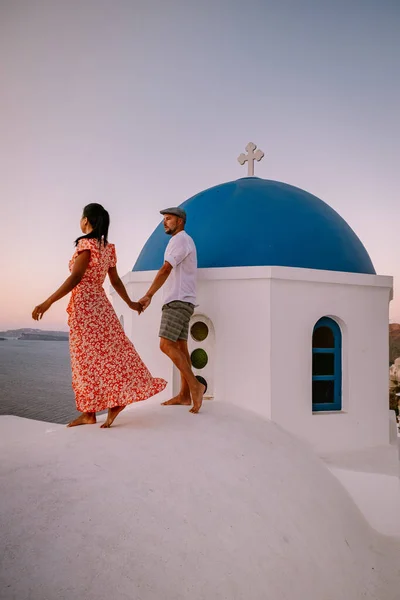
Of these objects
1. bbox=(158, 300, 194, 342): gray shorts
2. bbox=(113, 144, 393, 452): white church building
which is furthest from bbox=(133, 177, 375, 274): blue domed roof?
→ bbox=(158, 300, 194, 342): gray shorts

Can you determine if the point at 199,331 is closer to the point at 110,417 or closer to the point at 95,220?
the point at 110,417

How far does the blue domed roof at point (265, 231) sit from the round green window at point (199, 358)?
1102mm

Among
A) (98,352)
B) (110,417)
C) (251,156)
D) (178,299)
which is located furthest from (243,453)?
(251,156)

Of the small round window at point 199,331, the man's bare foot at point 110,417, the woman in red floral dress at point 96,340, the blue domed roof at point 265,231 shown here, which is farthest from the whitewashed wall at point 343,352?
the man's bare foot at point 110,417

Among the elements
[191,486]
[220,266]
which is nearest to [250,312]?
[220,266]

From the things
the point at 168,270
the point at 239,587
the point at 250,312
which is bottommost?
the point at 239,587

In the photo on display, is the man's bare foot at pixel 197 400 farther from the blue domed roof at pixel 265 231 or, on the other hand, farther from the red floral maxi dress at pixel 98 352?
the blue domed roof at pixel 265 231

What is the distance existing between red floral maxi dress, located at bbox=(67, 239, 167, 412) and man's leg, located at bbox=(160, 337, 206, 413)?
54cm

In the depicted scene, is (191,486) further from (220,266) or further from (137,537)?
(220,266)

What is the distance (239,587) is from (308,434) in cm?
330

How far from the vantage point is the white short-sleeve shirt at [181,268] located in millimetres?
4586

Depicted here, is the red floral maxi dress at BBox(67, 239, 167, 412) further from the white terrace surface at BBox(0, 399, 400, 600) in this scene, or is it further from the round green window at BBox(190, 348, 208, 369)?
the round green window at BBox(190, 348, 208, 369)

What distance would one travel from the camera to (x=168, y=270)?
4.56 meters

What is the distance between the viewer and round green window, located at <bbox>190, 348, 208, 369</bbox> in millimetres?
5777
